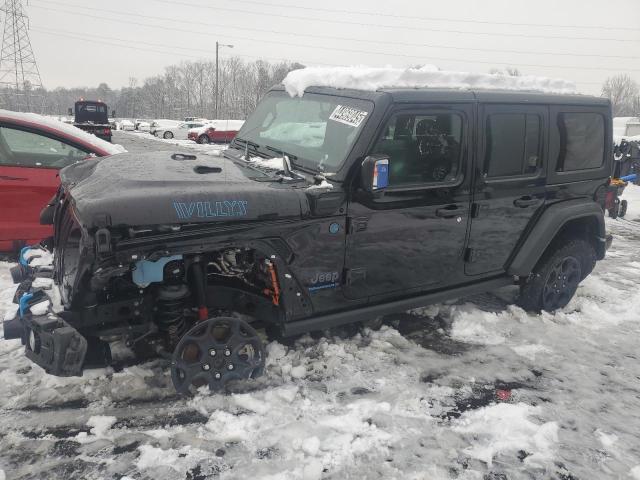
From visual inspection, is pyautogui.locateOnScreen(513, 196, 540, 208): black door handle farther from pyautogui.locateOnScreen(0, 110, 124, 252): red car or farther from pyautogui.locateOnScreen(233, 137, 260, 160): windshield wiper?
pyautogui.locateOnScreen(0, 110, 124, 252): red car

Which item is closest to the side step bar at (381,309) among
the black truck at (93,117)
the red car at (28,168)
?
the red car at (28,168)

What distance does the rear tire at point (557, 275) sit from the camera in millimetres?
4906

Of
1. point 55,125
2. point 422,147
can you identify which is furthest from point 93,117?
point 422,147

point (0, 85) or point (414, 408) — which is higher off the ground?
point (0, 85)

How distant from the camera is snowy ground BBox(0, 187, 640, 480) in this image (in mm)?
2760

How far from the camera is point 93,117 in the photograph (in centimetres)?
2558

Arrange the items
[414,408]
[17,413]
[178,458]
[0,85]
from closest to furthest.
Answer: [178,458] < [17,413] < [414,408] < [0,85]

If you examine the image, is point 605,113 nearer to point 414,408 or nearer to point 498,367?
point 498,367

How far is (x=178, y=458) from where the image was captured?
276 cm

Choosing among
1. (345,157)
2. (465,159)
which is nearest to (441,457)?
(345,157)

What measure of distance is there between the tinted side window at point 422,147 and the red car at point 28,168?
4022 millimetres

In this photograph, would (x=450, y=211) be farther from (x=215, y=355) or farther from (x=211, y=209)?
(x=215, y=355)

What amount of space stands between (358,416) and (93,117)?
26392 mm

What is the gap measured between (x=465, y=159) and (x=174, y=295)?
95.9 inches
